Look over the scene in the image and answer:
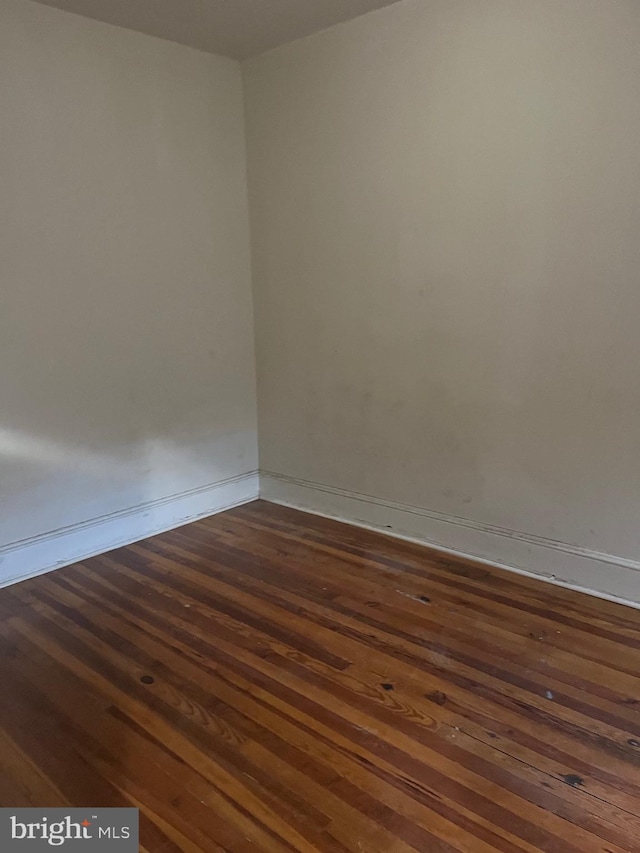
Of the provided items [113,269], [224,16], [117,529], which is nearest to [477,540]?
[117,529]

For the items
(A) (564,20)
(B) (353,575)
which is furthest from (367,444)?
(A) (564,20)

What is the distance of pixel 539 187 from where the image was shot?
259 cm

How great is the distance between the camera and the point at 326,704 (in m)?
2.04

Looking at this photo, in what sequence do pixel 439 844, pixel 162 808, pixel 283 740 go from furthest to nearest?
1. pixel 283 740
2. pixel 162 808
3. pixel 439 844

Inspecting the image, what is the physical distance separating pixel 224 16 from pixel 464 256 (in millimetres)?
1476

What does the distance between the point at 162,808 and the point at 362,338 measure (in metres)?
2.22

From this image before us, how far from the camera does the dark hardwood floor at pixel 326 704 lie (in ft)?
5.31

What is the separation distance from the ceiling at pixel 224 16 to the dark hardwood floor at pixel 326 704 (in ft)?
7.83

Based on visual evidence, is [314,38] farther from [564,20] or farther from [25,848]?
[25,848]

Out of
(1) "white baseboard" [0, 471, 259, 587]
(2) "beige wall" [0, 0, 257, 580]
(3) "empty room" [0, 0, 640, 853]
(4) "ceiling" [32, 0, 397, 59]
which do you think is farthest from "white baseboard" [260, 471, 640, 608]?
(4) "ceiling" [32, 0, 397, 59]

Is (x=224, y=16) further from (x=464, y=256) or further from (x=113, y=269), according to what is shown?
(x=464, y=256)

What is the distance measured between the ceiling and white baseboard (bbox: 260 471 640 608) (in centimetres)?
223

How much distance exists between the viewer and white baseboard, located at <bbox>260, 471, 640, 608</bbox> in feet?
8.70

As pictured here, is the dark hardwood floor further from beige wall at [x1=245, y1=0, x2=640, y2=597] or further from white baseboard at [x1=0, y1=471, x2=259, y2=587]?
beige wall at [x1=245, y1=0, x2=640, y2=597]
